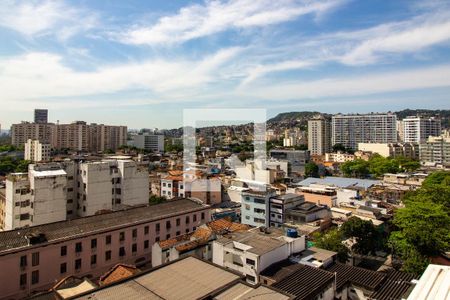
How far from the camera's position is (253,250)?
1020 centimetres

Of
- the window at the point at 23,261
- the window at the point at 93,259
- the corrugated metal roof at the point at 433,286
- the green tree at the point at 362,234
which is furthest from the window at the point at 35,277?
the green tree at the point at 362,234

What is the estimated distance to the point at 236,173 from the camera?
33594mm

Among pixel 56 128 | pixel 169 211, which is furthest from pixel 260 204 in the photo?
pixel 56 128

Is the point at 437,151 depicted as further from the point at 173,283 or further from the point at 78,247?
the point at 173,283

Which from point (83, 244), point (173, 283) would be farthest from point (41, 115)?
point (173, 283)

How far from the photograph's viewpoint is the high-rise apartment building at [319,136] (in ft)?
219

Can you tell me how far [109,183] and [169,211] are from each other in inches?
265

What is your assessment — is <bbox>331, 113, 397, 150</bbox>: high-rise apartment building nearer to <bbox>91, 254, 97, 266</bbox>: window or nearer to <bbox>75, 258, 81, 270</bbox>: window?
<bbox>91, 254, 97, 266</bbox>: window

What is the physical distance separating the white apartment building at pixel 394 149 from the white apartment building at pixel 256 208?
43862 mm

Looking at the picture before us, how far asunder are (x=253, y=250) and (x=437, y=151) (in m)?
53.7

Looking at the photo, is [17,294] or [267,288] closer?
[267,288]

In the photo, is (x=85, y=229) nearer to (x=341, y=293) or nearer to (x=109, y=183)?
(x=109, y=183)

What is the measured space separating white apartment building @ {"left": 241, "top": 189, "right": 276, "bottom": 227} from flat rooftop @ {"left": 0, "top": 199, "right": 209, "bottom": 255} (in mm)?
3388

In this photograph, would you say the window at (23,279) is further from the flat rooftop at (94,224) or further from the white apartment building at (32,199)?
the white apartment building at (32,199)
